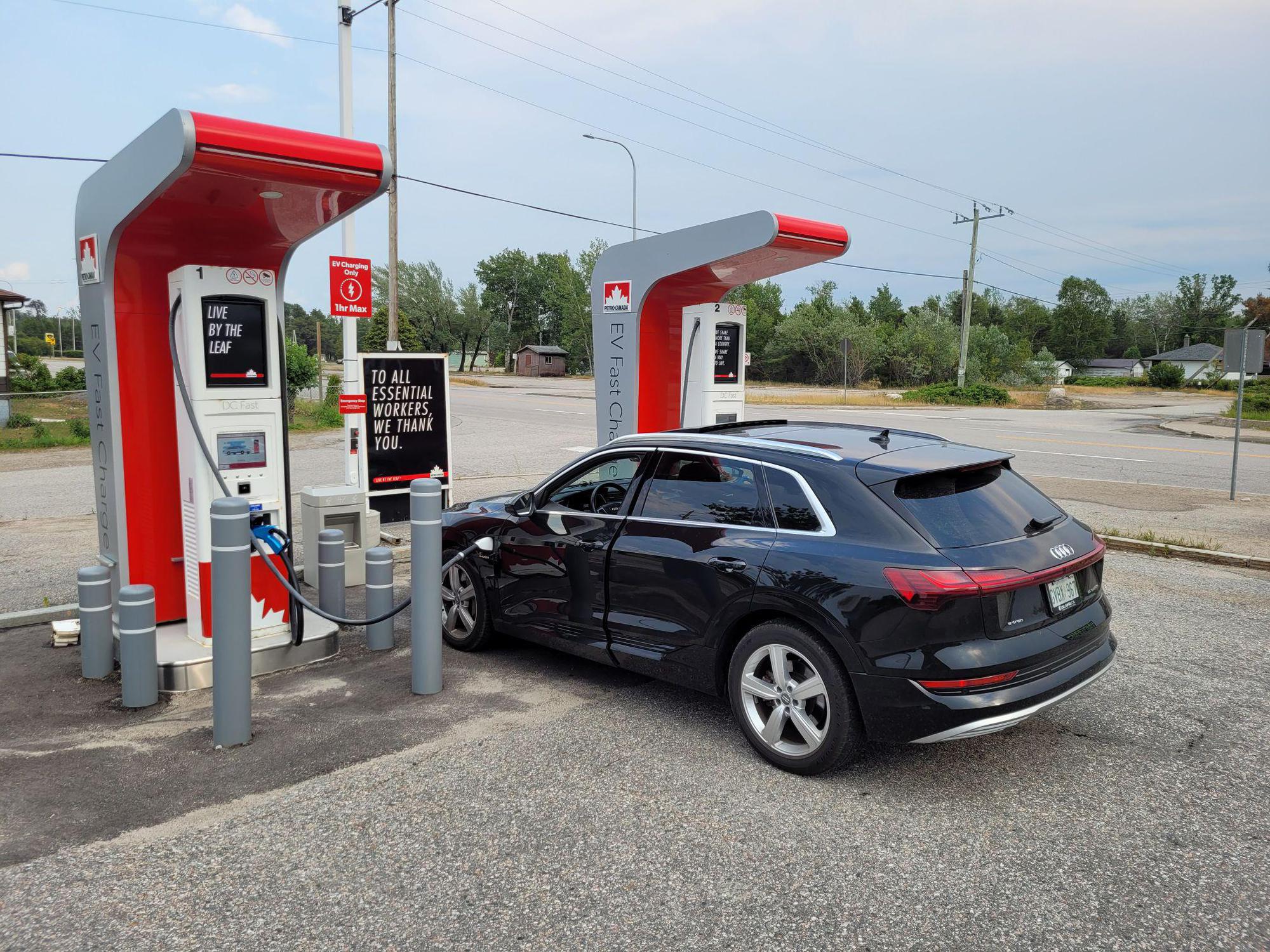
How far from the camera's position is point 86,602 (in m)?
5.37

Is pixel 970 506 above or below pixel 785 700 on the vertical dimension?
above

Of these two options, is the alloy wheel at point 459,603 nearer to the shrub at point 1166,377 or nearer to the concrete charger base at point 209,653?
the concrete charger base at point 209,653

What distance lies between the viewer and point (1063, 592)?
4.07m

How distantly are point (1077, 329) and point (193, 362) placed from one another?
124 metres

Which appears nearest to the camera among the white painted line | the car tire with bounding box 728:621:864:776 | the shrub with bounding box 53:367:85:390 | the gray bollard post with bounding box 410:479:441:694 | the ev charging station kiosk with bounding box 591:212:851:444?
the car tire with bounding box 728:621:864:776

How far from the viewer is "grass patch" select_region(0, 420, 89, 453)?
18922mm

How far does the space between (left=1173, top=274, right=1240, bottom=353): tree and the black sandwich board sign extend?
5438 inches

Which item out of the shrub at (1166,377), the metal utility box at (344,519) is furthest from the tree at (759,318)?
the metal utility box at (344,519)

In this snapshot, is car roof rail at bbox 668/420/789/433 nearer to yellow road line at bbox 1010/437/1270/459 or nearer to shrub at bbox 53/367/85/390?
→ yellow road line at bbox 1010/437/1270/459

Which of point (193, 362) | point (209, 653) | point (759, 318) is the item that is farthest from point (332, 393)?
point (759, 318)

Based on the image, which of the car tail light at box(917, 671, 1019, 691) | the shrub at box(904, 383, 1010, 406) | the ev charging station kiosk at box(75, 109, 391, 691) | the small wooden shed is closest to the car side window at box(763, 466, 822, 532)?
the car tail light at box(917, 671, 1019, 691)

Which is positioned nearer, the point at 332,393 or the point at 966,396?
the point at 332,393

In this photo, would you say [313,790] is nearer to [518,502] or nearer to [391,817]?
[391,817]

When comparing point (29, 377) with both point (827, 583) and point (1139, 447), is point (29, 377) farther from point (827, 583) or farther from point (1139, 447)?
point (827, 583)
